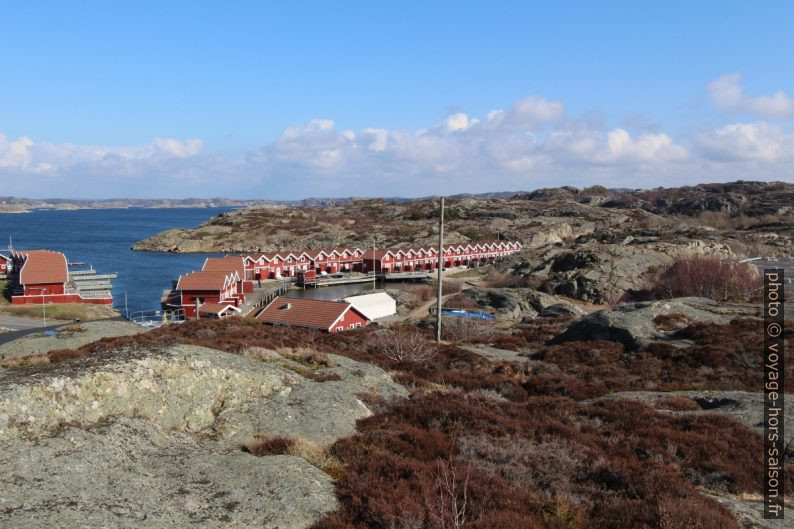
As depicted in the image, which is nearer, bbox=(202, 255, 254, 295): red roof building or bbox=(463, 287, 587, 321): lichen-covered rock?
bbox=(463, 287, 587, 321): lichen-covered rock

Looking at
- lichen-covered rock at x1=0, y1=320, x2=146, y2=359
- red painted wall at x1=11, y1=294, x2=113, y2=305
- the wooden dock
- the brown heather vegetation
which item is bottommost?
the wooden dock

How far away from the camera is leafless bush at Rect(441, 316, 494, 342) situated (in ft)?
110

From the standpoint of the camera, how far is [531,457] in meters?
9.19

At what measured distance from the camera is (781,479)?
359 inches

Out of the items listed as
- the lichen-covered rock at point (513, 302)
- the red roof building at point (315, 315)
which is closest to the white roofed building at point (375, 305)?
the lichen-covered rock at point (513, 302)

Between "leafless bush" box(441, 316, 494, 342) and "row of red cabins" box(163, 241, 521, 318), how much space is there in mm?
26441

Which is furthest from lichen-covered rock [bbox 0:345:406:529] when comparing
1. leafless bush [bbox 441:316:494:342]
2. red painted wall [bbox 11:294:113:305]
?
red painted wall [bbox 11:294:113:305]

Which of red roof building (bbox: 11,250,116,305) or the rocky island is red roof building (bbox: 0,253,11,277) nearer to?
red roof building (bbox: 11,250,116,305)

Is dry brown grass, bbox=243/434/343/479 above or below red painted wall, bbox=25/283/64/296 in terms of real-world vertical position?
above

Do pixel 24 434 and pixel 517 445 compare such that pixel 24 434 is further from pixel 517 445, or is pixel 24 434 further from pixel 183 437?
pixel 517 445

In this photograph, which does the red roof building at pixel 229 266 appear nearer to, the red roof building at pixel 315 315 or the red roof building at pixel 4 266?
the red roof building at pixel 315 315

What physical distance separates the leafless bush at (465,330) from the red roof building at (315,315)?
6983 mm

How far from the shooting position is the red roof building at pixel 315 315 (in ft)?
121

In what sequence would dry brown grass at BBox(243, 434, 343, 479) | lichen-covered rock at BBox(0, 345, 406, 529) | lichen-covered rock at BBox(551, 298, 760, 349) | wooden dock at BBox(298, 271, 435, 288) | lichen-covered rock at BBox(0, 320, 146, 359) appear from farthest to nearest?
wooden dock at BBox(298, 271, 435, 288), lichen-covered rock at BBox(551, 298, 760, 349), lichen-covered rock at BBox(0, 320, 146, 359), dry brown grass at BBox(243, 434, 343, 479), lichen-covered rock at BBox(0, 345, 406, 529)
